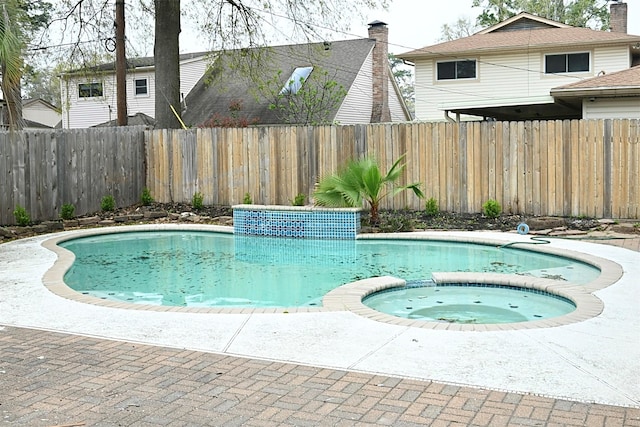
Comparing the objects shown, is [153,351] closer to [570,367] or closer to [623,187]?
[570,367]

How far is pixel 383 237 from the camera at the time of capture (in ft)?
36.5

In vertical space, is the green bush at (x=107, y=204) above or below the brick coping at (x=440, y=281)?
above

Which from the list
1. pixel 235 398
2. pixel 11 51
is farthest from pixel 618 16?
pixel 235 398

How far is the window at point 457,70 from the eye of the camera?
2212cm

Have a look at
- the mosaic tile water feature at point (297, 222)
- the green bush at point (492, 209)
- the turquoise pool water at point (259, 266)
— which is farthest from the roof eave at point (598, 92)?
the mosaic tile water feature at point (297, 222)

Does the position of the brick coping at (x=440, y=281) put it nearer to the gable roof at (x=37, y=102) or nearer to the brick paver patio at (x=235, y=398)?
the brick paver patio at (x=235, y=398)

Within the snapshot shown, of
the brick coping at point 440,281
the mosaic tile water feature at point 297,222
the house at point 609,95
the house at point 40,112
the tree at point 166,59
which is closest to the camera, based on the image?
the brick coping at point 440,281

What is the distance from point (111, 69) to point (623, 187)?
20.1 metres

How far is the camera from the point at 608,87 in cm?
1270

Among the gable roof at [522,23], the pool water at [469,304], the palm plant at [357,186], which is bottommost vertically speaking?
the pool water at [469,304]

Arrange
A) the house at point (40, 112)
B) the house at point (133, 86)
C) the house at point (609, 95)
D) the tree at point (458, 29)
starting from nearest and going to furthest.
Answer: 1. the house at point (609, 95)
2. the house at point (133, 86)
3. the house at point (40, 112)
4. the tree at point (458, 29)

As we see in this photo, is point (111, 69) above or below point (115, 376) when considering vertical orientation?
above

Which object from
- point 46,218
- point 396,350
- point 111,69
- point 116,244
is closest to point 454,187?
point 116,244

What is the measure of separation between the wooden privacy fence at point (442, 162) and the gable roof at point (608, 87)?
52.7 inches
